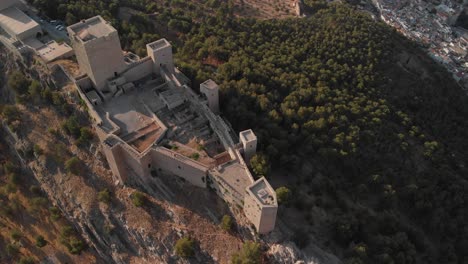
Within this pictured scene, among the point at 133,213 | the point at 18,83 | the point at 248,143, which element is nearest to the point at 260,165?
the point at 248,143

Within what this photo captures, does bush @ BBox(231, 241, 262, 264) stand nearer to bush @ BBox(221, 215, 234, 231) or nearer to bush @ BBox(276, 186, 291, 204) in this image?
bush @ BBox(221, 215, 234, 231)

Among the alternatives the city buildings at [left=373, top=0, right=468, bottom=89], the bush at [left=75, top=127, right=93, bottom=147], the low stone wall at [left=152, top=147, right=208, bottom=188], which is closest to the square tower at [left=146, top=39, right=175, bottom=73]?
the bush at [left=75, top=127, right=93, bottom=147]

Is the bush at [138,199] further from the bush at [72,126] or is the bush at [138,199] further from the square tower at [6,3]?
the square tower at [6,3]

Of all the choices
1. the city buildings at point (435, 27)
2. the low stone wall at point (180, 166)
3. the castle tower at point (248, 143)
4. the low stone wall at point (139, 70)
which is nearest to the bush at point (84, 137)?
the low stone wall at point (139, 70)

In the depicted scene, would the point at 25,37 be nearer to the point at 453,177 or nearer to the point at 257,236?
the point at 257,236

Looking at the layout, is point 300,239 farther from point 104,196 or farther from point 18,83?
point 18,83

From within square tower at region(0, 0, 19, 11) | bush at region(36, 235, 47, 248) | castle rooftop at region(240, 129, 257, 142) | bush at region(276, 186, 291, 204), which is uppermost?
square tower at region(0, 0, 19, 11)

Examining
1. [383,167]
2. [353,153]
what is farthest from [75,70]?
[383,167]
